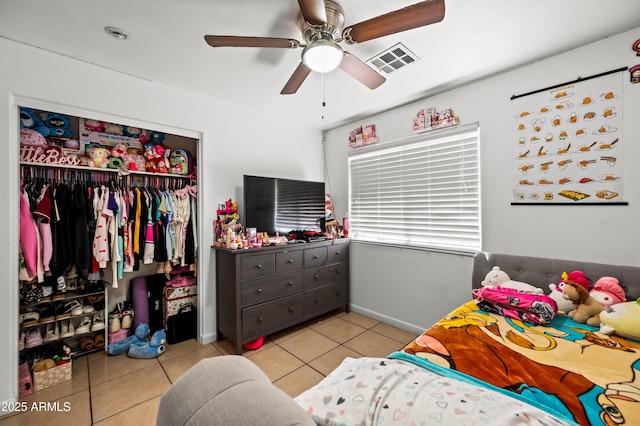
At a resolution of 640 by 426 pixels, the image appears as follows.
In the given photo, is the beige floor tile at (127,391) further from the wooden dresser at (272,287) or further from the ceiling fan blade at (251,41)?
the ceiling fan blade at (251,41)

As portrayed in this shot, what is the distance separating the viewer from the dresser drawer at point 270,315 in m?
2.43

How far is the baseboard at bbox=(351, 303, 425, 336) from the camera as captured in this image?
275cm

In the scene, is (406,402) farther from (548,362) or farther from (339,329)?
(339,329)

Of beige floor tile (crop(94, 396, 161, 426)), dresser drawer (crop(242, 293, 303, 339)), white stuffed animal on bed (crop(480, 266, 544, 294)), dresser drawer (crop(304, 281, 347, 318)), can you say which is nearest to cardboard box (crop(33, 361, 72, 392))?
beige floor tile (crop(94, 396, 161, 426))

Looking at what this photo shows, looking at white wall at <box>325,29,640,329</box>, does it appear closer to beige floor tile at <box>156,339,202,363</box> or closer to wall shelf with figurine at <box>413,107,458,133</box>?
A: wall shelf with figurine at <box>413,107,458,133</box>

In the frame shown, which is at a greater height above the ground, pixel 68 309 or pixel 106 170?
pixel 106 170

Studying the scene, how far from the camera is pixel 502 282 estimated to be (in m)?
2.00

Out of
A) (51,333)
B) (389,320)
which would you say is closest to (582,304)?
(389,320)

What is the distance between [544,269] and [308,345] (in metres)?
2.08

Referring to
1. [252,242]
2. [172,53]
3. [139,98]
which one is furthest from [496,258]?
[139,98]

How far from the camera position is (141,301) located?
2.69 metres

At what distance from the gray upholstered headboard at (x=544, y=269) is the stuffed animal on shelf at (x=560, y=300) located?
0.15 meters

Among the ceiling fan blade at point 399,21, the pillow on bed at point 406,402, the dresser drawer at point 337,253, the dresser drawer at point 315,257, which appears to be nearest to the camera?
the pillow on bed at point 406,402

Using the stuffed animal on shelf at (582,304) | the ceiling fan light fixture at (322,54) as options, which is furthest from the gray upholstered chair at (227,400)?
the stuffed animal on shelf at (582,304)
